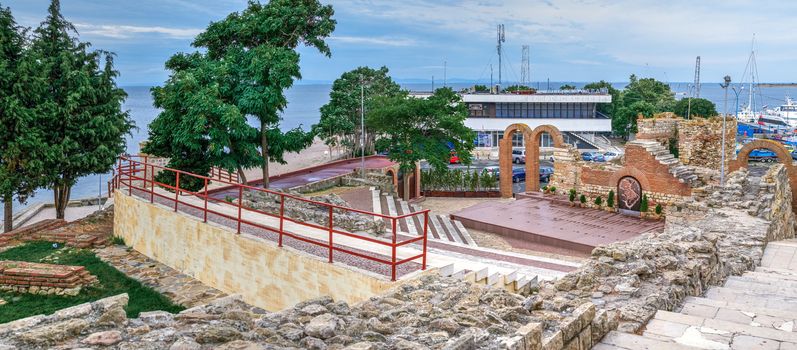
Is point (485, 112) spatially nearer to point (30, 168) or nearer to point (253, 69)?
point (253, 69)

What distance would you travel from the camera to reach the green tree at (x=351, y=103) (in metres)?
37.4

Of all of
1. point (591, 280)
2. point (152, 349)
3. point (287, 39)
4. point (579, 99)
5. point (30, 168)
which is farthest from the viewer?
point (579, 99)

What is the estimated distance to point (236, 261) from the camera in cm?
1159

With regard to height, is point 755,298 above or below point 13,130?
below

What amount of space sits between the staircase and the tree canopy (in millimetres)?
14488

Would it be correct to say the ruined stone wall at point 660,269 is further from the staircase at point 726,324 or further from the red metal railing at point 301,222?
the red metal railing at point 301,222

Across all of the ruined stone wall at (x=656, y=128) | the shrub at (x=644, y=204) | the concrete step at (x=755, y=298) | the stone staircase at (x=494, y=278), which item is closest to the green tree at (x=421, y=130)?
the shrub at (x=644, y=204)

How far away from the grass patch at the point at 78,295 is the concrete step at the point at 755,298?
921 cm

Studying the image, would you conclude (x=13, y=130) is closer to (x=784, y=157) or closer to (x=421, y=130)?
(x=421, y=130)

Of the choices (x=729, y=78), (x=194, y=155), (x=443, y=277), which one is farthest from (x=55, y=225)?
(x=729, y=78)

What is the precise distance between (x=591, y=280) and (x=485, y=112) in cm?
5137

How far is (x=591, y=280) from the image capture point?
8320mm

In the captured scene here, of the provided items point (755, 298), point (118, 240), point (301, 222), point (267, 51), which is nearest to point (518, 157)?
point (267, 51)

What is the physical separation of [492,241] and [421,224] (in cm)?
371
